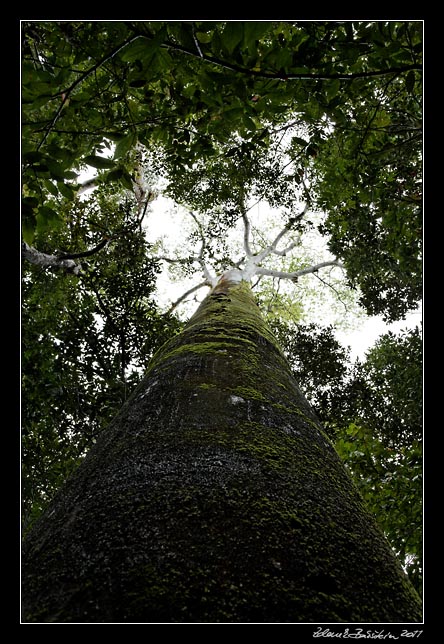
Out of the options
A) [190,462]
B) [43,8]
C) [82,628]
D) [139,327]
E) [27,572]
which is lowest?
[82,628]

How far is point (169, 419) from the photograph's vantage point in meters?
1.79

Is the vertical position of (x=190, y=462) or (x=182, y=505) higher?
(x=190, y=462)

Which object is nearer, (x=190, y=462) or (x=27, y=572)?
(x=27, y=572)

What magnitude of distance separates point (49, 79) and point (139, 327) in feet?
15.5

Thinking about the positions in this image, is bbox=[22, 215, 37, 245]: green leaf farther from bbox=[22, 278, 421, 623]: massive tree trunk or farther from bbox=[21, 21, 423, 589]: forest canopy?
bbox=[22, 278, 421, 623]: massive tree trunk

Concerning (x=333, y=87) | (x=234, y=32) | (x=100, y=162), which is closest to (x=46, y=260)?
(x=100, y=162)

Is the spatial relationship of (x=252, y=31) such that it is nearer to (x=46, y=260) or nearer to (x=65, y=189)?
(x=65, y=189)

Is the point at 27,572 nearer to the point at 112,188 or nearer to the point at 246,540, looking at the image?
the point at 246,540

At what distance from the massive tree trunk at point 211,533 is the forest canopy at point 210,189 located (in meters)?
1.20

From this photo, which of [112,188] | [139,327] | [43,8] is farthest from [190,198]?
[43,8]

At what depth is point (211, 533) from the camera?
3.66 feet

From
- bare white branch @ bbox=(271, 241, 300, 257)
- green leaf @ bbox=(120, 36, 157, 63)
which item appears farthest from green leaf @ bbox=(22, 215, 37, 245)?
bare white branch @ bbox=(271, 241, 300, 257)
